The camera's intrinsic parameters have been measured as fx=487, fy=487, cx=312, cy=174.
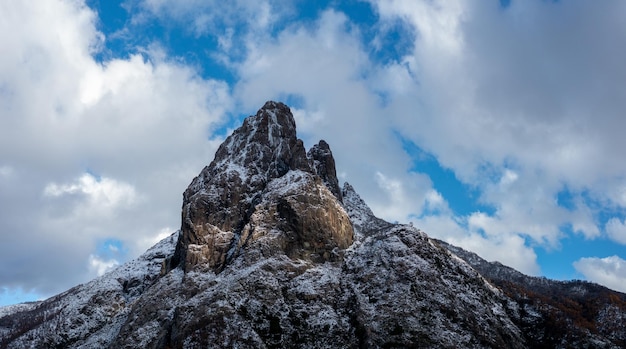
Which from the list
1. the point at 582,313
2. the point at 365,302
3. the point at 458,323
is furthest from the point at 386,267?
→ the point at 582,313

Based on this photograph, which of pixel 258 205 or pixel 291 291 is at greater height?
pixel 258 205

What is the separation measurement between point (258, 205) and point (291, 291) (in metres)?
24.7

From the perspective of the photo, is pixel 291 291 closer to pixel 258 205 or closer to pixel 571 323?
pixel 258 205

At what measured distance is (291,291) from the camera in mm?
94688

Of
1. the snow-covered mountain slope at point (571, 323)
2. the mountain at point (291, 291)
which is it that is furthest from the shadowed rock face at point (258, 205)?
the snow-covered mountain slope at point (571, 323)

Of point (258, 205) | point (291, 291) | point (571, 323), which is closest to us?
point (571, 323)

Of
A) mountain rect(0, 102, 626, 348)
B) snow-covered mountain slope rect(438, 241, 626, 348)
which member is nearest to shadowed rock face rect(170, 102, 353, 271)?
mountain rect(0, 102, 626, 348)

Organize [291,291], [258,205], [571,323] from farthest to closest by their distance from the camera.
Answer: [258,205] < [291,291] < [571,323]

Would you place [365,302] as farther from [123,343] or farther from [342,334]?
Result: [123,343]

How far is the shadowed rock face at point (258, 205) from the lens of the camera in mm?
107188

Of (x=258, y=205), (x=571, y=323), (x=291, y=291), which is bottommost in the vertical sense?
(x=571, y=323)

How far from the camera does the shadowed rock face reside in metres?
107

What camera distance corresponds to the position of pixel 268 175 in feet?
417

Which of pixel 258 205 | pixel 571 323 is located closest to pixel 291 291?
pixel 258 205
